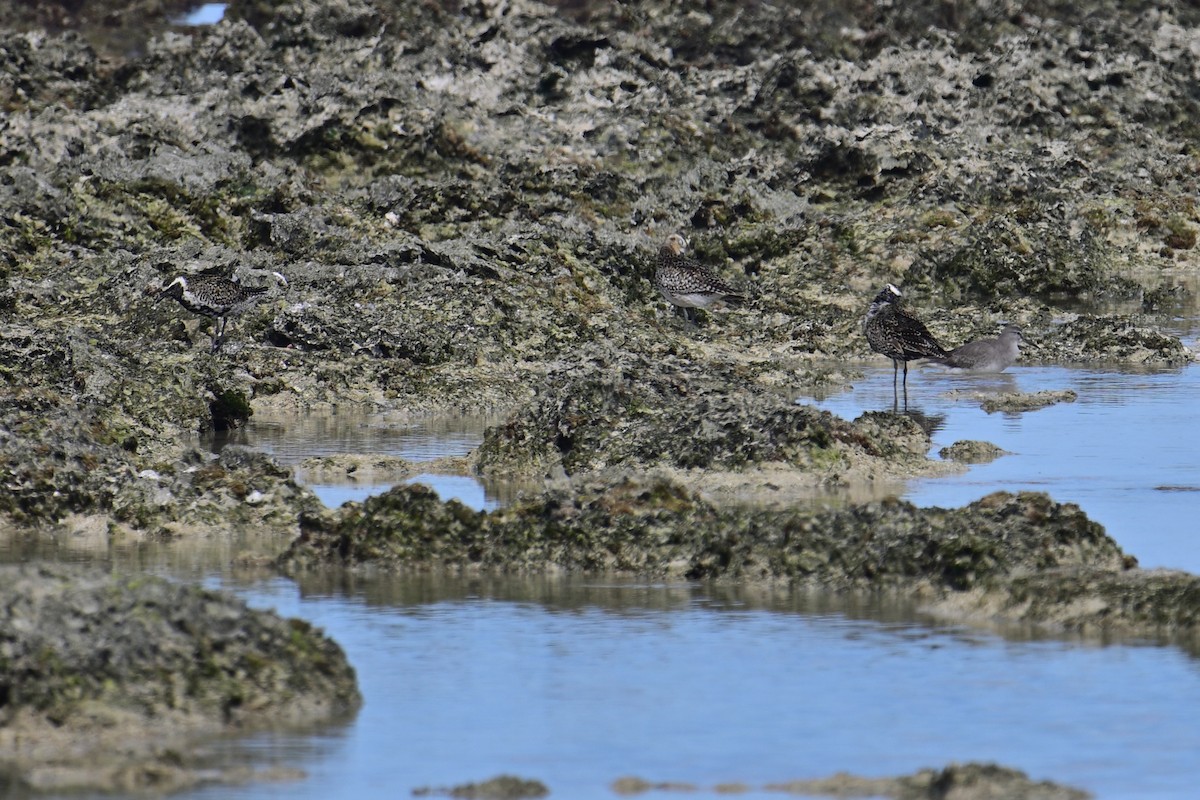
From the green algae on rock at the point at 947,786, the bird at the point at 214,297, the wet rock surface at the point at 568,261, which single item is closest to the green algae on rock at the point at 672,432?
the wet rock surface at the point at 568,261

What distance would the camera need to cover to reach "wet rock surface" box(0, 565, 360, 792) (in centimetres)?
673

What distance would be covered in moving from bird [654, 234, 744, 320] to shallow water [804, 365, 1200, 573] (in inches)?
73.7

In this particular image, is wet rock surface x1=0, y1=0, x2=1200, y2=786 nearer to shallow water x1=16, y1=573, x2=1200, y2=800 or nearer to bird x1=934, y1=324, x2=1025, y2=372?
shallow water x1=16, y1=573, x2=1200, y2=800

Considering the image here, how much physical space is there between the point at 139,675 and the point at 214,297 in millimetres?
10804

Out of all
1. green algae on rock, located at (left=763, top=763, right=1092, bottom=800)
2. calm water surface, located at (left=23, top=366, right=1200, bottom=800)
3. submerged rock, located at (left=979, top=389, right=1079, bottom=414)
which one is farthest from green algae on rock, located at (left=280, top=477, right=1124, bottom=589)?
submerged rock, located at (left=979, top=389, right=1079, bottom=414)

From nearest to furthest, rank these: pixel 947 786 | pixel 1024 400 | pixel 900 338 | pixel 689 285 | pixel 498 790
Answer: pixel 947 786 → pixel 498 790 → pixel 1024 400 → pixel 900 338 → pixel 689 285

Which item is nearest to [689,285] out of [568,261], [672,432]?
[568,261]

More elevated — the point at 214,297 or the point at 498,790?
the point at 214,297

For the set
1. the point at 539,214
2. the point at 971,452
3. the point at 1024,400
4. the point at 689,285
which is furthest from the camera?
the point at 539,214

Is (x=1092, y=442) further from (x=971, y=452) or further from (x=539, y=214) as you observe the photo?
(x=539, y=214)

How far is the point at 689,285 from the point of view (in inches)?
797

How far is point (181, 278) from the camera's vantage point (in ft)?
58.7

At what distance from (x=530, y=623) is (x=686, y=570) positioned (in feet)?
3.83

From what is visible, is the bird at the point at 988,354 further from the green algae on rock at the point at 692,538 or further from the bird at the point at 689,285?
the green algae on rock at the point at 692,538
